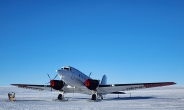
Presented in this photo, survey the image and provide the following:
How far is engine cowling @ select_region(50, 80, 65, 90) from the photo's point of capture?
30398mm

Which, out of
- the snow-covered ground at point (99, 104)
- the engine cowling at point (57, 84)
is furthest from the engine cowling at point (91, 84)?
the engine cowling at point (57, 84)

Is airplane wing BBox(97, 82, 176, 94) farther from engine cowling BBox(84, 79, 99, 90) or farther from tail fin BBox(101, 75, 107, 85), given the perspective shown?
tail fin BBox(101, 75, 107, 85)

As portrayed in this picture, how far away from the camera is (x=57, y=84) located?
3069 centimetres

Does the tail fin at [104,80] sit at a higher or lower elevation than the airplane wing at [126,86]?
higher

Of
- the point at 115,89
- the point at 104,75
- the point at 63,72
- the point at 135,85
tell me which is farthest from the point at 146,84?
the point at 104,75

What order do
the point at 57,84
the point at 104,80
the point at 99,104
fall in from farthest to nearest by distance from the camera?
1. the point at 104,80
2. the point at 57,84
3. the point at 99,104

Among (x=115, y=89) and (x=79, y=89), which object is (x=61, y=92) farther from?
(x=115, y=89)

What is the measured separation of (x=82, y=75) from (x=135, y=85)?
8.05m

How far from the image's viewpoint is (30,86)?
34.4 meters

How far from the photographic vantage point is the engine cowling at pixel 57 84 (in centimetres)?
3040

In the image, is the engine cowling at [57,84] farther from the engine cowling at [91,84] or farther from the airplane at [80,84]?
the engine cowling at [91,84]

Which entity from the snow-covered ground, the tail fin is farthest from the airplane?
the tail fin

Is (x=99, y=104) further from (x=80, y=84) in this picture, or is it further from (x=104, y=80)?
(x=104, y=80)

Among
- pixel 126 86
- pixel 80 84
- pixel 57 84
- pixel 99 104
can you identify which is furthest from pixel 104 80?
pixel 99 104
